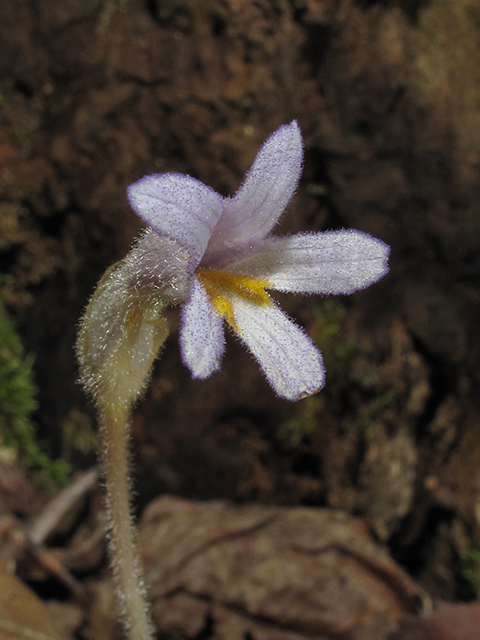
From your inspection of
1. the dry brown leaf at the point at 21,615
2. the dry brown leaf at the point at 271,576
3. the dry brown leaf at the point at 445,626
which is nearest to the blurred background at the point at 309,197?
the dry brown leaf at the point at 271,576

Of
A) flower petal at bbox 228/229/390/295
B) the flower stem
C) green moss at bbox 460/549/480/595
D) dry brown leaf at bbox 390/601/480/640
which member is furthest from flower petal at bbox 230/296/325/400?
green moss at bbox 460/549/480/595

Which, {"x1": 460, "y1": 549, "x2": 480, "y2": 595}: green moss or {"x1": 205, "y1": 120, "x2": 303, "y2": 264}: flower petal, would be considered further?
{"x1": 460, "y1": 549, "x2": 480, "y2": 595}: green moss

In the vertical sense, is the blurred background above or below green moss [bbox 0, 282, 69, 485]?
above

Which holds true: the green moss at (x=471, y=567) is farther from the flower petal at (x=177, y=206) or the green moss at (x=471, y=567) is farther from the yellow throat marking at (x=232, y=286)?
the flower petal at (x=177, y=206)

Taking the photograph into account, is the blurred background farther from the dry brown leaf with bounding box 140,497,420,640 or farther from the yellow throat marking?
the yellow throat marking

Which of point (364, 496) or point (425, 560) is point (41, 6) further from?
point (425, 560)

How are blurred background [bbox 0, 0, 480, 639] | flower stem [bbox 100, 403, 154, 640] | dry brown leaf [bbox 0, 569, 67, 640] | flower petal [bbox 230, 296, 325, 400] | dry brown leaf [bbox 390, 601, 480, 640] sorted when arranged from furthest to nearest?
blurred background [bbox 0, 0, 480, 639] → dry brown leaf [bbox 390, 601, 480, 640] → dry brown leaf [bbox 0, 569, 67, 640] → flower stem [bbox 100, 403, 154, 640] → flower petal [bbox 230, 296, 325, 400]

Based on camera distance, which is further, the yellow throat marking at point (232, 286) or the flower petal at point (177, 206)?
the yellow throat marking at point (232, 286)
